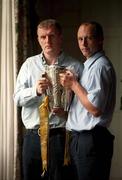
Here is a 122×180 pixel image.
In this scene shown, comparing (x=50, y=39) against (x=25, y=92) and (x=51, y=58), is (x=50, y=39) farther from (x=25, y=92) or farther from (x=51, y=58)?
(x=25, y=92)

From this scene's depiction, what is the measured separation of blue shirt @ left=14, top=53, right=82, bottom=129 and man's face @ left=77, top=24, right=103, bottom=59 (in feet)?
0.59

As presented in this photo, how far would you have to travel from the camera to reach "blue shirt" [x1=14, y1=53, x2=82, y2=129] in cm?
192

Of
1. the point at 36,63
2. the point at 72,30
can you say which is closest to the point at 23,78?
the point at 36,63

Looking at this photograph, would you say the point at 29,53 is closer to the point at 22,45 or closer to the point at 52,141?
the point at 22,45

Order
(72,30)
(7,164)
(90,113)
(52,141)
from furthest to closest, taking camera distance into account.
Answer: (72,30), (7,164), (52,141), (90,113)

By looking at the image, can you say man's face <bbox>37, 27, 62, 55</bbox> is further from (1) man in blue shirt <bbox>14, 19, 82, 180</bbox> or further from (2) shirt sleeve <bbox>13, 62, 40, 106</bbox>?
(2) shirt sleeve <bbox>13, 62, 40, 106</bbox>

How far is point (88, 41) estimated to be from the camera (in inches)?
67.7

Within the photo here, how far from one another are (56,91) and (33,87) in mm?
182

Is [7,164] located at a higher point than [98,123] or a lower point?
lower

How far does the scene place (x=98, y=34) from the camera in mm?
1716

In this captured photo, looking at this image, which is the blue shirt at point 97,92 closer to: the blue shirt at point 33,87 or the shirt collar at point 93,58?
the shirt collar at point 93,58

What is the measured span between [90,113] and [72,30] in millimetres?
1479

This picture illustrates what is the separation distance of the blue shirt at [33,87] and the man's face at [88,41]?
179 mm

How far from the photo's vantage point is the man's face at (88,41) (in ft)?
5.63
